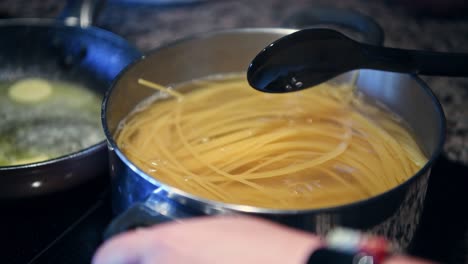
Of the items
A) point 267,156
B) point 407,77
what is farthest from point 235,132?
point 407,77

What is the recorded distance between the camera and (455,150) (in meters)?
0.78

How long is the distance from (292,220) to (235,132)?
0.26 meters

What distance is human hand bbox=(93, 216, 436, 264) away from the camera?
407 mm

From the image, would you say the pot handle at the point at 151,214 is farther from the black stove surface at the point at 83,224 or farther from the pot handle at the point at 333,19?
the pot handle at the point at 333,19

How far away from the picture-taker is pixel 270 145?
26.2 inches

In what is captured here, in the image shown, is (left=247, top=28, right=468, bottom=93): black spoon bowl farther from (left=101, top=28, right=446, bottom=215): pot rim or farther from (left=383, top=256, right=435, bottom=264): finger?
(left=383, top=256, right=435, bottom=264): finger

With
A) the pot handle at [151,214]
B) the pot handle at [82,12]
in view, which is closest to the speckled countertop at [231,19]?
the pot handle at [82,12]

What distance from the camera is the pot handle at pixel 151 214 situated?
47 cm

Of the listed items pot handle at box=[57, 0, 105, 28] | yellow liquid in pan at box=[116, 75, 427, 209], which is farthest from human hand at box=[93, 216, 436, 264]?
pot handle at box=[57, 0, 105, 28]

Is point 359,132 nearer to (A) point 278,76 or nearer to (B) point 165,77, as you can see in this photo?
(A) point 278,76

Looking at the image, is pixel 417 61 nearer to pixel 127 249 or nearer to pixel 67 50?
pixel 127 249

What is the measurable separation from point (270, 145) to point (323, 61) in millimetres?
113

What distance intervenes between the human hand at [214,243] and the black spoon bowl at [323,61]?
0.72ft

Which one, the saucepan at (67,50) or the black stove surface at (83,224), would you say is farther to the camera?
the saucepan at (67,50)
